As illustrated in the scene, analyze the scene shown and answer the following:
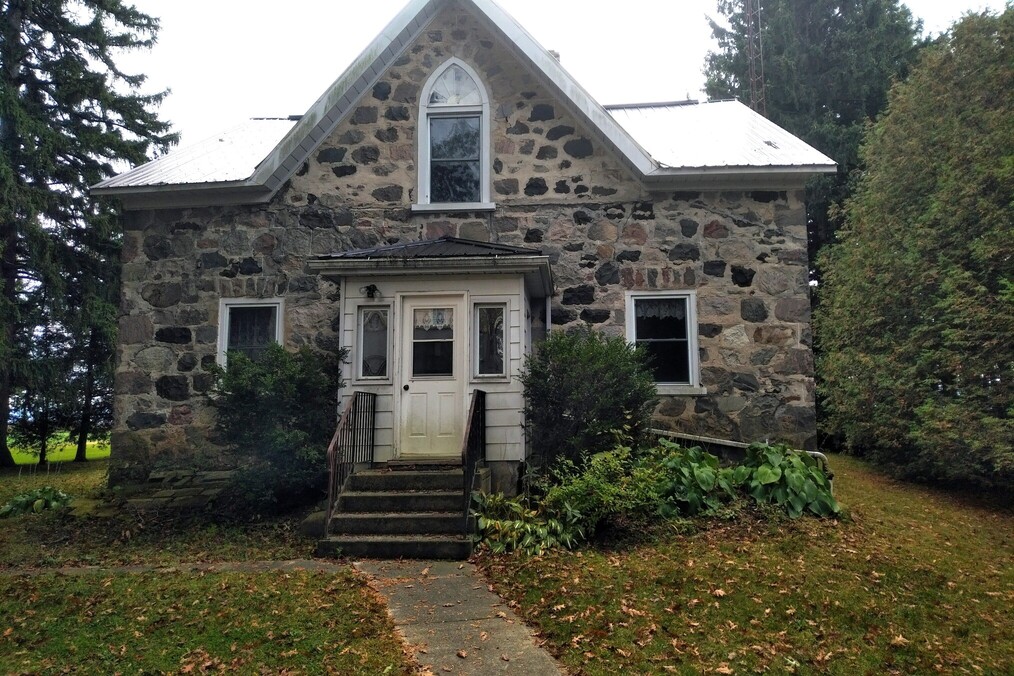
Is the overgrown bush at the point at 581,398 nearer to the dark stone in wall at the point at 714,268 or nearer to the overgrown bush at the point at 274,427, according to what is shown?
the dark stone in wall at the point at 714,268

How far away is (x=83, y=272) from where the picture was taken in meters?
17.2

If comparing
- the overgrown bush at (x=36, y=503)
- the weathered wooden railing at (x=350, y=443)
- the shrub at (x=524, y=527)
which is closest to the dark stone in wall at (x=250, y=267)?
the weathered wooden railing at (x=350, y=443)

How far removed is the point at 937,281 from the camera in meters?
12.1

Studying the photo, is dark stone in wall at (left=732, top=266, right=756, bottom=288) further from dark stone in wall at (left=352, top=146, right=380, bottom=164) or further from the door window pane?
the door window pane

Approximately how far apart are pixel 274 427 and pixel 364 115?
4.75 m

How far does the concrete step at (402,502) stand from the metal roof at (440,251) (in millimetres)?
2816

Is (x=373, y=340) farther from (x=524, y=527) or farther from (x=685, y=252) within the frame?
(x=685, y=252)

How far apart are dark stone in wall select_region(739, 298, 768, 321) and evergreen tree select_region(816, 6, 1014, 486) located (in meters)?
3.34

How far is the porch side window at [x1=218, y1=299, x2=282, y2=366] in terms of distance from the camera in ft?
33.0

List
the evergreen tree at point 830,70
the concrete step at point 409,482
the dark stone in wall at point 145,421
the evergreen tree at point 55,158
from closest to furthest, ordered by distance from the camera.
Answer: the concrete step at point 409,482 < the dark stone in wall at point 145,421 < the evergreen tree at point 55,158 < the evergreen tree at point 830,70

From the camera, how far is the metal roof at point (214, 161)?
1010 centimetres

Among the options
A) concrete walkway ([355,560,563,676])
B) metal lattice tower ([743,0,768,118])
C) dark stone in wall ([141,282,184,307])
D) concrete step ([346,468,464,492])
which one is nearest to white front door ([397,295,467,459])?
concrete step ([346,468,464,492])

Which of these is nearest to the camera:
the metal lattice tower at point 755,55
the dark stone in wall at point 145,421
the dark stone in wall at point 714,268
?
the dark stone in wall at point 714,268

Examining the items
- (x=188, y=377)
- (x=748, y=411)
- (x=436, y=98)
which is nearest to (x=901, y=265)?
(x=748, y=411)
